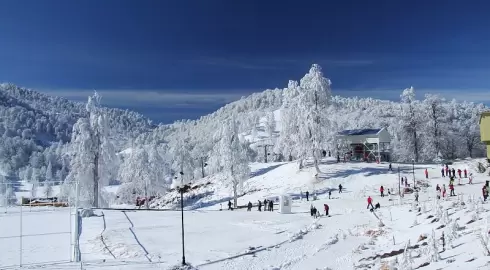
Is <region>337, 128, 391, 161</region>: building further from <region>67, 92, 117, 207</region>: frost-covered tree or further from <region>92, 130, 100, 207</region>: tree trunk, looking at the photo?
<region>92, 130, 100, 207</region>: tree trunk

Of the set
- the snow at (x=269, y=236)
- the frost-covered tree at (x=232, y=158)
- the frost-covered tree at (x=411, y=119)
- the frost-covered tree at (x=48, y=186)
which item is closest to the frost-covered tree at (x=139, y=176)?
the frost-covered tree at (x=48, y=186)

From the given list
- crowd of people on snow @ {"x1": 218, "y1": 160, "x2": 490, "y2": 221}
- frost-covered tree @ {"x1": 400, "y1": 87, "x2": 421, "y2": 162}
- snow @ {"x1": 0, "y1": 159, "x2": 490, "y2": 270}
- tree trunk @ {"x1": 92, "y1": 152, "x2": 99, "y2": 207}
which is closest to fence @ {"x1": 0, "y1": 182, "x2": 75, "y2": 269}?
snow @ {"x1": 0, "y1": 159, "x2": 490, "y2": 270}

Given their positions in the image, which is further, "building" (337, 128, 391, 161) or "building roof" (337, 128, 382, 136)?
"building roof" (337, 128, 382, 136)

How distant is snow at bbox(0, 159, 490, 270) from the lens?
2408 cm

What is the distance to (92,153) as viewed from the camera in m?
50.9

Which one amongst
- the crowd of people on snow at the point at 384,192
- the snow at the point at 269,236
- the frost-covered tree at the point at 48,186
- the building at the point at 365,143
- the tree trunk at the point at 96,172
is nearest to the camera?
A: the snow at the point at 269,236

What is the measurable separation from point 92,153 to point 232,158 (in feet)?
54.5

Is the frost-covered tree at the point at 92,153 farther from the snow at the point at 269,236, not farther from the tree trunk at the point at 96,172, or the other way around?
the snow at the point at 269,236

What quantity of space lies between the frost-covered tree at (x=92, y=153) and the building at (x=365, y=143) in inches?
1325

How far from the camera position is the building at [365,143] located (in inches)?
2598

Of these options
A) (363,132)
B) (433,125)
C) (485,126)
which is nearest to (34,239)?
(485,126)

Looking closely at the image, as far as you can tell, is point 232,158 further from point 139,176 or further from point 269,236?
point 269,236

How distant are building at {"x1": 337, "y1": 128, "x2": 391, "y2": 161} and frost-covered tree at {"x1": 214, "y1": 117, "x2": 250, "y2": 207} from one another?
59.3 ft

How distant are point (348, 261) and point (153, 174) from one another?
1924 inches
